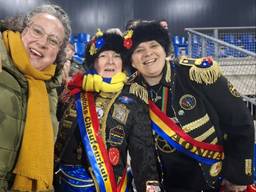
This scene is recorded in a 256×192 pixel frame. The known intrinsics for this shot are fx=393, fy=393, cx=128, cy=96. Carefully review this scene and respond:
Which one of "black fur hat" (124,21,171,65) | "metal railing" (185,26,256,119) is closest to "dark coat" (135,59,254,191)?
"black fur hat" (124,21,171,65)

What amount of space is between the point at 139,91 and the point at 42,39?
619 mm

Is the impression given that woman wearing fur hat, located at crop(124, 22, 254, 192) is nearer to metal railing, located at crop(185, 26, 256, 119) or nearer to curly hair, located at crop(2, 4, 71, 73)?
curly hair, located at crop(2, 4, 71, 73)

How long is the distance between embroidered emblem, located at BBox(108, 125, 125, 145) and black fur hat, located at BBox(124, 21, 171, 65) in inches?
15.8

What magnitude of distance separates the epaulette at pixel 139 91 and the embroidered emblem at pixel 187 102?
19 centimetres

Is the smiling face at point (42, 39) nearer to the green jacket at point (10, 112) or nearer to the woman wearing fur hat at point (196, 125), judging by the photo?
the green jacket at point (10, 112)

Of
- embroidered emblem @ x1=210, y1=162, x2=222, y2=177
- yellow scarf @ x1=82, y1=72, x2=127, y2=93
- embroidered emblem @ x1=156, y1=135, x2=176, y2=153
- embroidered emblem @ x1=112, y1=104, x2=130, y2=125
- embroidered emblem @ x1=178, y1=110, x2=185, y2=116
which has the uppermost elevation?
yellow scarf @ x1=82, y1=72, x2=127, y2=93

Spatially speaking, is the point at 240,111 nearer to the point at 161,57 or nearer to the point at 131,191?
the point at 161,57

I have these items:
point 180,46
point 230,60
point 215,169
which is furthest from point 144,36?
point 180,46

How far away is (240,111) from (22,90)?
112 centimetres

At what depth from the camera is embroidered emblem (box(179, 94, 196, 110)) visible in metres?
2.08

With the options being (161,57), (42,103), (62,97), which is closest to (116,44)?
(161,57)

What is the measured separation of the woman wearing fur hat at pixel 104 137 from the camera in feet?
6.23

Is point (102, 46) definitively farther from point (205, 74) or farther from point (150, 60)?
point (205, 74)

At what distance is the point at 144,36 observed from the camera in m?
2.13
